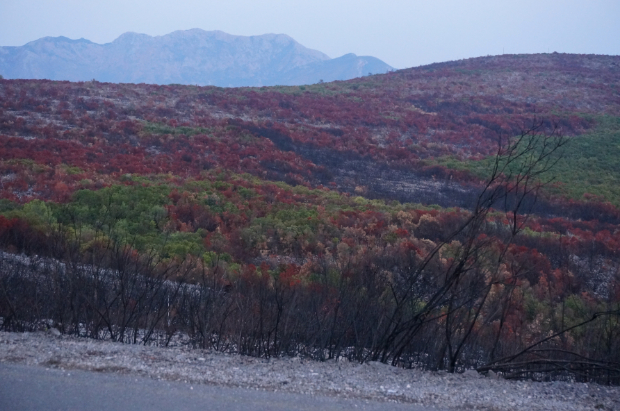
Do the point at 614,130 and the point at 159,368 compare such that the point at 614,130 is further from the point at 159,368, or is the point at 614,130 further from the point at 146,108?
the point at 159,368

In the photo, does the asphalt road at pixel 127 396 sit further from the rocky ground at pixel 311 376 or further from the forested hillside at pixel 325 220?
the forested hillside at pixel 325 220

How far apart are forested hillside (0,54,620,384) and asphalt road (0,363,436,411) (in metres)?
1.58

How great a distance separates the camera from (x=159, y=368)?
5.09 meters

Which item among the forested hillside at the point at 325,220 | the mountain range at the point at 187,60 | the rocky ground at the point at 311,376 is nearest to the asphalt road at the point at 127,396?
the rocky ground at the point at 311,376

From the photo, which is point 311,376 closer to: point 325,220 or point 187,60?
point 325,220

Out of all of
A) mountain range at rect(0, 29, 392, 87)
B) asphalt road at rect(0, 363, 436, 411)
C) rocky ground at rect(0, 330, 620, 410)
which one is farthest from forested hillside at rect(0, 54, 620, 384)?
mountain range at rect(0, 29, 392, 87)

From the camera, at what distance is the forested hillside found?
6.63m

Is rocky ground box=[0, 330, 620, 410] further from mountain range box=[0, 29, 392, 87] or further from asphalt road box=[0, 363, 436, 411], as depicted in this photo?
mountain range box=[0, 29, 392, 87]

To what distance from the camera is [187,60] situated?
133m

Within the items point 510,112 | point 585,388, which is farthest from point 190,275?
point 510,112

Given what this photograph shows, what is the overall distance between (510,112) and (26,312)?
143ft

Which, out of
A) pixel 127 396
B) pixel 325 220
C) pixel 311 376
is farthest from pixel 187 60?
pixel 127 396

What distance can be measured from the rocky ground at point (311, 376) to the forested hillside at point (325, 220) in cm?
43

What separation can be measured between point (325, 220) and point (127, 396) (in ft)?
42.8
